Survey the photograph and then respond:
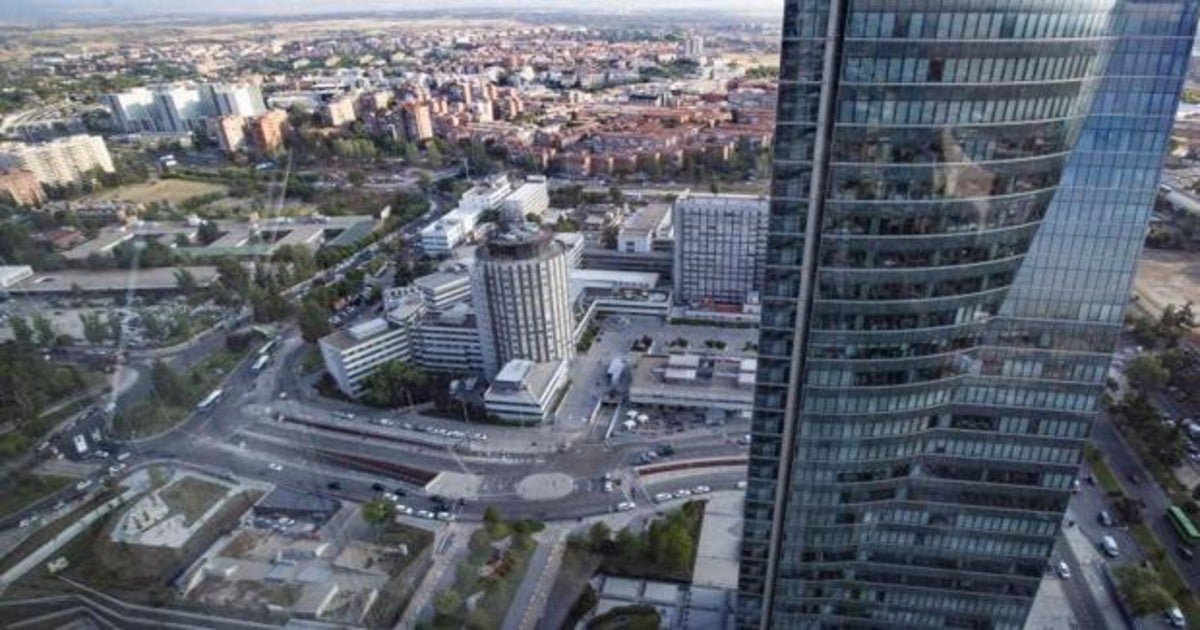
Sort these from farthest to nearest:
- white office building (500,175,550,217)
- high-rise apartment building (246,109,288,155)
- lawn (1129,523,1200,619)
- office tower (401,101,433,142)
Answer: office tower (401,101,433,142) → high-rise apartment building (246,109,288,155) → white office building (500,175,550,217) → lawn (1129,523,1200,619)

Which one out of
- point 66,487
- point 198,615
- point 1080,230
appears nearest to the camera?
point 1080,230

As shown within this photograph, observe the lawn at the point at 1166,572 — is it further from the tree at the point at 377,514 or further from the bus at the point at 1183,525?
the tree at the point at 377,514

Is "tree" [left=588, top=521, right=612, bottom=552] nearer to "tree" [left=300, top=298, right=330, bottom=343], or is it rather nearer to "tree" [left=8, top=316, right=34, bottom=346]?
"tree" [left=300, top=298, right=330, bottom=343]

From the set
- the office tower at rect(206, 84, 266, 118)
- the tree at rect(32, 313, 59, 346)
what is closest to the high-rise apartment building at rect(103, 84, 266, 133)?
the office tower at rect(206, 84, 266, 118)

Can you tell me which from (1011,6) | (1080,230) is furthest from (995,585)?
(1011,6)

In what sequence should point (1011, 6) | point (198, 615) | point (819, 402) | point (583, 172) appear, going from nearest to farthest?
point (1011, 6), point (819, 402), point (198, 615), point (583, 172)

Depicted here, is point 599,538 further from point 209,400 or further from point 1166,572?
point 209,400

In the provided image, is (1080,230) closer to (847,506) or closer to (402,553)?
(847,506)
